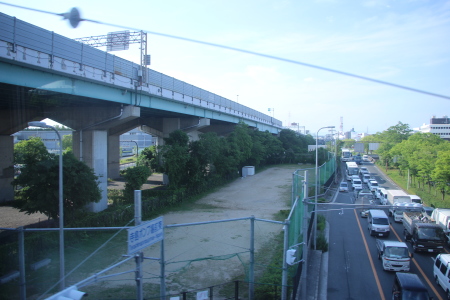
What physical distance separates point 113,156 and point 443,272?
34.6 m

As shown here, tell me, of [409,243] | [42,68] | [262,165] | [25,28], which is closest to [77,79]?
[42,68]

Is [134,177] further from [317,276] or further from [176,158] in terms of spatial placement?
[317,276]

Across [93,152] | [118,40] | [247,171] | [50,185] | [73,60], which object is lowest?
[247,171]

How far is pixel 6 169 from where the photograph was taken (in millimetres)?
23781

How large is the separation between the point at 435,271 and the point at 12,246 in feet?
47.8

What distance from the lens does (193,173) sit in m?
25.6

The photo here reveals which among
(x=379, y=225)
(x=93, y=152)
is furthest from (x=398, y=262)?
(x=93, y=152)

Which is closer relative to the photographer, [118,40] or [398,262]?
[398,262]

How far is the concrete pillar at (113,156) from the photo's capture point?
38.2 meters

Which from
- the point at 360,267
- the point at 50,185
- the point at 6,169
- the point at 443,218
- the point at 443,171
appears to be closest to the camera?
the point at 360,267

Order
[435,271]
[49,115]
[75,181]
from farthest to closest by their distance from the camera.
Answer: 1. [49,115]
2. [75,181]
3. [435,271]

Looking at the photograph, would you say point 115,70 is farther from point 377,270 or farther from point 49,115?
point 377,270

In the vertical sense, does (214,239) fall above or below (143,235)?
below

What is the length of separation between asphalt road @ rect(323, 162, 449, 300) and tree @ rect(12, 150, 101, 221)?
1078cm
